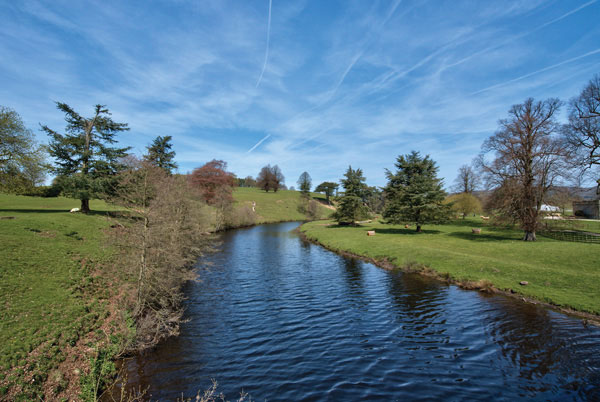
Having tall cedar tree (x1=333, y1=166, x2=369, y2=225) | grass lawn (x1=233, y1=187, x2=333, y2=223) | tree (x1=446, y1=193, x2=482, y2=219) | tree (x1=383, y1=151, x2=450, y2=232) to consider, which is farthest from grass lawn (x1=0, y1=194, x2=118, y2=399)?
tree (x1=446, y1=193, x2=482, y2=219)

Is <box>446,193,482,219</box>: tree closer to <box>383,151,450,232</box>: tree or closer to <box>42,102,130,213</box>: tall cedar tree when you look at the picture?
<box>383,151,450,232</box>: tree

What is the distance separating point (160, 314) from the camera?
41.9ft

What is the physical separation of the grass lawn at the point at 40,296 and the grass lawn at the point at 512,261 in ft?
78.0

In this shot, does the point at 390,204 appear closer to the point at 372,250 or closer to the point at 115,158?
the point at 372,250

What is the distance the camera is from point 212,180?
60969 millimetres

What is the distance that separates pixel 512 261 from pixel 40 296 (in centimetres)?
3103

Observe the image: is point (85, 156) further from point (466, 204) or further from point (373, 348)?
point (466, 204)

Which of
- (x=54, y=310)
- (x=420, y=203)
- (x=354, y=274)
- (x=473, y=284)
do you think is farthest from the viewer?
(x=420, y=203)

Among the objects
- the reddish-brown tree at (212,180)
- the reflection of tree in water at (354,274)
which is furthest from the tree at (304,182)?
the reflection of tree in water at (354,274)

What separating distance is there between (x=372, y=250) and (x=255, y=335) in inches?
812

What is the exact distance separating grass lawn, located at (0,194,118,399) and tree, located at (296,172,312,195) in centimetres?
10446

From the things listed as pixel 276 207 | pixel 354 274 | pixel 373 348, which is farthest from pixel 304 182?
pixel 373 348

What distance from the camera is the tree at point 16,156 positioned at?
24.3 metres

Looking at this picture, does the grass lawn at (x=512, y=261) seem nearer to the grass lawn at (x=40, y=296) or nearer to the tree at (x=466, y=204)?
the grass lawn at (x=40, y=296)
